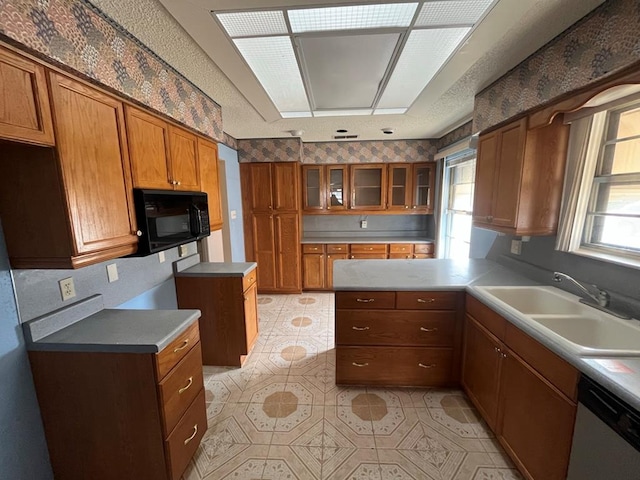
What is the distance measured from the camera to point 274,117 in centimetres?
289

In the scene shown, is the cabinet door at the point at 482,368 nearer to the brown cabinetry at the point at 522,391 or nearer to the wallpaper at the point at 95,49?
the brown cabinetry at the point at 522,391

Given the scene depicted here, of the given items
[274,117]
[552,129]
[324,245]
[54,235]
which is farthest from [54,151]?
[324,245]

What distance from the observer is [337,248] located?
4.31m

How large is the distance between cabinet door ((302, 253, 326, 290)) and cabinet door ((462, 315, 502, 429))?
2598 millimetres

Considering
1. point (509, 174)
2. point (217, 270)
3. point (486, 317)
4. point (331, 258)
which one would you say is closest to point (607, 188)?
point (509, 174)

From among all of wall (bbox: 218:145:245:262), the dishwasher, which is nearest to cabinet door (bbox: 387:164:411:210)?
wall (bbox: 218:145:245:262)

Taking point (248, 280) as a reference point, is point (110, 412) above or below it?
below

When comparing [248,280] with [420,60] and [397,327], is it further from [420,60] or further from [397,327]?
[420,60]

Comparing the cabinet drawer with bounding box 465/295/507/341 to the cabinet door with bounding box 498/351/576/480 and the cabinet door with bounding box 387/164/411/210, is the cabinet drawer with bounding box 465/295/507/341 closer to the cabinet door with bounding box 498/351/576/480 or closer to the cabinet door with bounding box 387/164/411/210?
the cabinet door with bounding box 498/351/576/480

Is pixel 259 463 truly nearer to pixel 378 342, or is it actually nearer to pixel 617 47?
pixel 378 342

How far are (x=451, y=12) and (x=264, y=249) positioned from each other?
142 inches

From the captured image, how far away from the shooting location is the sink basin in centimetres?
121

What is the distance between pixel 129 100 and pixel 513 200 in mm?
2505

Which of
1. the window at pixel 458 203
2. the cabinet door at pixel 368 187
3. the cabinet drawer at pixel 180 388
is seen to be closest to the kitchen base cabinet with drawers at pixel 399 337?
the cabinet drawer at pixel 180 388
